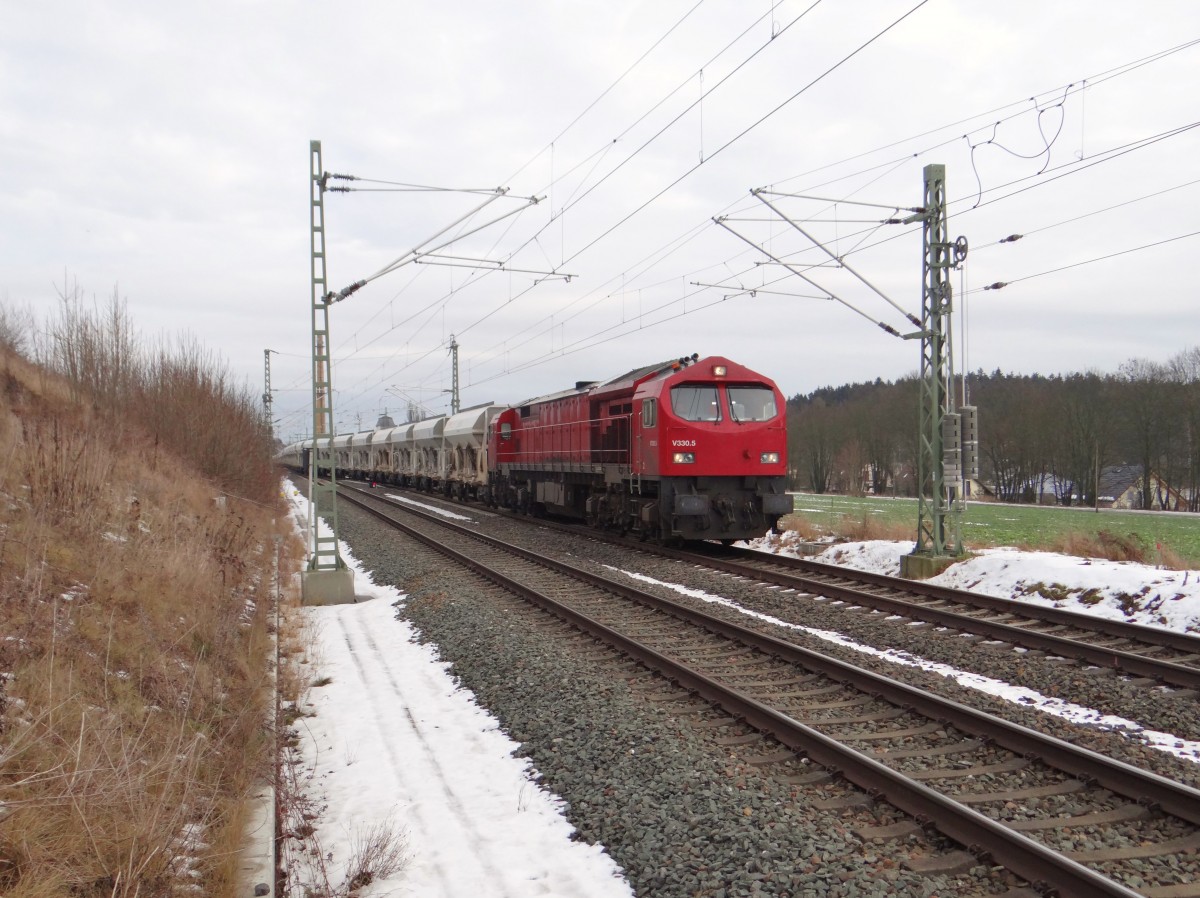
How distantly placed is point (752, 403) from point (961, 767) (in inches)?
425

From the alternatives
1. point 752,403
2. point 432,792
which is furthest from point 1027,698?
point 752,403

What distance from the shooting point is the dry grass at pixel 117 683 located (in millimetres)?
3373

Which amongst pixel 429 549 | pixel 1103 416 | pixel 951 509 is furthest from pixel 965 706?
pixel 1103 416

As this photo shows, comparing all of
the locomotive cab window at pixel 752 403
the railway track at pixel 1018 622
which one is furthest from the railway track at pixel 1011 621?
the locomotive cab window at pixel 752 403

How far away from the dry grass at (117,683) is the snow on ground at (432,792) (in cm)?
53

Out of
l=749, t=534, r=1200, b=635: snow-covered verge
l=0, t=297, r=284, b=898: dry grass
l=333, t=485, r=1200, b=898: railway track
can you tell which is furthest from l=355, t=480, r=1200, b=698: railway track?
l=0, t=297, r=284, b=898: dry grass

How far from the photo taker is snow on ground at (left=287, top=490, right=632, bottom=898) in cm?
402

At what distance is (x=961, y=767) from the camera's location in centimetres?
Result: 511

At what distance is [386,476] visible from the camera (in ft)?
167

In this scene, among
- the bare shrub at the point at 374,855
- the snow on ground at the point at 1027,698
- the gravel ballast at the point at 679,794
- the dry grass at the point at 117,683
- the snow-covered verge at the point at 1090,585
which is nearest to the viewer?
the dry grass at the point at 117,683

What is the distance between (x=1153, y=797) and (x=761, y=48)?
28.8ft

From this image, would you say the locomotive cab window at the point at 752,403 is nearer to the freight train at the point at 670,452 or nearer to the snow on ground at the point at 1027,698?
the freight train at the point at 670,452

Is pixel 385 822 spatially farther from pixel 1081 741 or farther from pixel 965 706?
pixel 1081 741

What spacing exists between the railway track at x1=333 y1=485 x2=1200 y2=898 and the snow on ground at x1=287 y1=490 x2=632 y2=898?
163cm
